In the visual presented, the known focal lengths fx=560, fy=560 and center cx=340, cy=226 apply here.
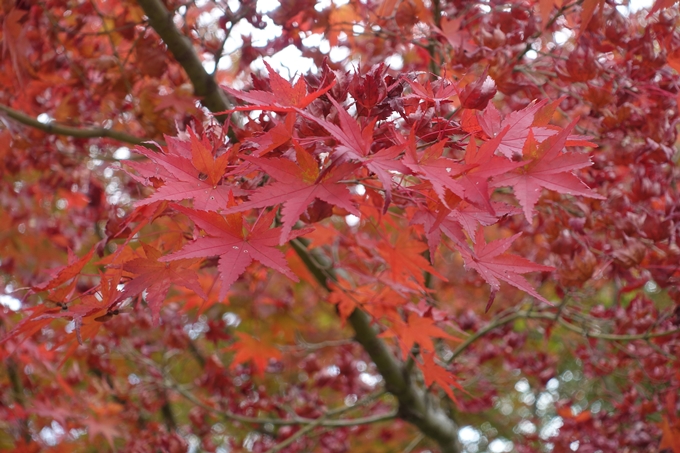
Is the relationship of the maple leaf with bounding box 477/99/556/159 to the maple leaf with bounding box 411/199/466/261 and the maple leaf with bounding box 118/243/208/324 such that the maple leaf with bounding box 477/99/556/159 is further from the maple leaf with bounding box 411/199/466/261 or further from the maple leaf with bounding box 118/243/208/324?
the maple leaf with bounding box 118/243/208/324

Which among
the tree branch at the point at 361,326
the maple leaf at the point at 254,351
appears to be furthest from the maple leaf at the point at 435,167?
the maple leaf at the point at 254,351

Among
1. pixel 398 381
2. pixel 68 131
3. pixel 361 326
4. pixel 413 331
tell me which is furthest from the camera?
pixel 398 381

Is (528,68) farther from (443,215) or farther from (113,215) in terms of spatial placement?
(113,215)

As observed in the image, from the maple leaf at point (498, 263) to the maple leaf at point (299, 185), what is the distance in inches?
9.6

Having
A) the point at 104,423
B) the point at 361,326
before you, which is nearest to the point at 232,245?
the point at 361,326

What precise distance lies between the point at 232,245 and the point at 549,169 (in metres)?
0.49

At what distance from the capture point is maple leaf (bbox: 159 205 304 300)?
812 mm

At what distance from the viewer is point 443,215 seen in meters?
0.83

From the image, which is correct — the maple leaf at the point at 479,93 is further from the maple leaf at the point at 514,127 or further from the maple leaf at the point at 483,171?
the maple leaf at the point at 483,171

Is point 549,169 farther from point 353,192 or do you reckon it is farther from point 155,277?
point 353,192

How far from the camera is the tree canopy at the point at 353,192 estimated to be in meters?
0.85

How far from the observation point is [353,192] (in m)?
1.87

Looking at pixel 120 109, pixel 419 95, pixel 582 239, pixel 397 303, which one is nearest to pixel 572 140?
pixel 419 95

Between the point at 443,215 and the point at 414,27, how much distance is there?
1183mm
